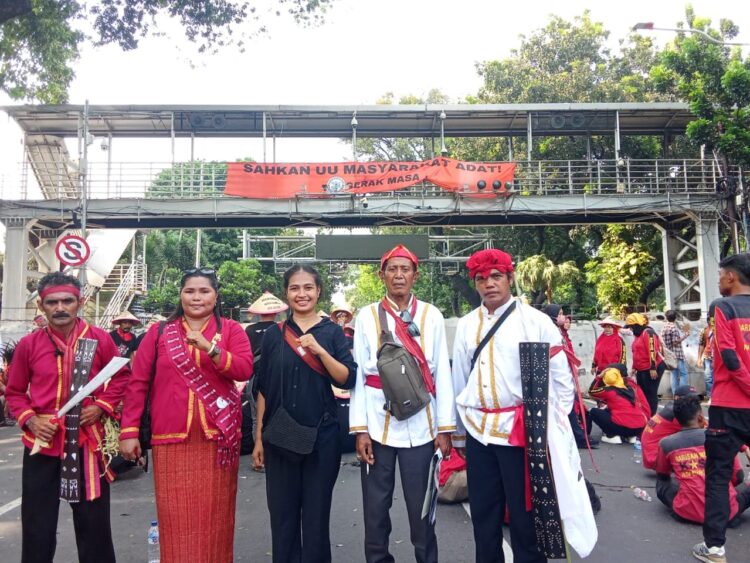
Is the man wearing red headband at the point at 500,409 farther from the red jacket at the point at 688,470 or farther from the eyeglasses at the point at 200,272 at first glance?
the red jacket at the point at 688,470

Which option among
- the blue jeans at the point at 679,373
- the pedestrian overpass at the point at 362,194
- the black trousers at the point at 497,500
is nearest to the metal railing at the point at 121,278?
the pedestrian overpass at the point at 362,194

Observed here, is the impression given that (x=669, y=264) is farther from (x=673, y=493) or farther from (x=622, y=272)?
(x=673, y=493)

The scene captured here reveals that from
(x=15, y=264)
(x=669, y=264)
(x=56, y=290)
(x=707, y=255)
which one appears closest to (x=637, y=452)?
(x=56, y=290)

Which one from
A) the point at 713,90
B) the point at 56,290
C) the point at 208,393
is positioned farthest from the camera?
the point at 713,90

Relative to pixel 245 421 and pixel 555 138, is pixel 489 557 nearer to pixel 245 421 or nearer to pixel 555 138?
pixel 245 421

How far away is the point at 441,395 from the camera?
10.9 feet

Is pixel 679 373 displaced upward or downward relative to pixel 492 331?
downward

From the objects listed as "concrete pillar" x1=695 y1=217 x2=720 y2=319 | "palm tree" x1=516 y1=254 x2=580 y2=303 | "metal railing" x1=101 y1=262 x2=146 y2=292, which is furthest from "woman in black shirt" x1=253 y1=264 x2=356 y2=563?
"metal railing" x1=101 y1=262 x2=146 y2=292

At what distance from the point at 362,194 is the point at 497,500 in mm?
13891

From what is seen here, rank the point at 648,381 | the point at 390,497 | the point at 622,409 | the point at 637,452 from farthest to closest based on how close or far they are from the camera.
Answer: the point at 648,381 → the point at 622,409 → the point at 637,452 → the point at 390,497

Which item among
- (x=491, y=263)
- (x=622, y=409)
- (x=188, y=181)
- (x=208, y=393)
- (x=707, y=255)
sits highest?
(x=188, y=181)

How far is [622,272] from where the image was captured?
62.9 feet

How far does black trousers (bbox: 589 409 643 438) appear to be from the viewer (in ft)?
24.8

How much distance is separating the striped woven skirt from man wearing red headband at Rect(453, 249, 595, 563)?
1412 mm
